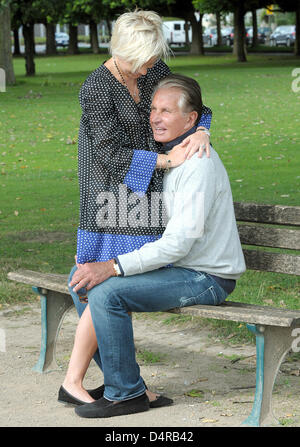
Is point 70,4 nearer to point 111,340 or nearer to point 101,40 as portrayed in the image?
point 111,340

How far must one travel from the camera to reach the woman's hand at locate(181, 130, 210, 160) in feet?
13.6

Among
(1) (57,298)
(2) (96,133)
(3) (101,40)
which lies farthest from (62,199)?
(3) (101,40)

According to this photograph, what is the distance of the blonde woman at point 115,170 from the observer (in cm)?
420

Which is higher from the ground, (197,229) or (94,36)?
(94,36)

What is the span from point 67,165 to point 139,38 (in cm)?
893

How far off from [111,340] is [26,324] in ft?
6.34

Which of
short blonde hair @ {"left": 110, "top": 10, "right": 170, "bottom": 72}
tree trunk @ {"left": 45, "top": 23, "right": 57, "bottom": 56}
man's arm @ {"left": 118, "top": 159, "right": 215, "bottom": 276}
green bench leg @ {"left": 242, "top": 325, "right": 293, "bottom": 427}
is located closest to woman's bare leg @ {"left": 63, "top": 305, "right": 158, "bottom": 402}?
man's arm @ {"left": 118, "top": 159, "right": 215, "bottom": 276}

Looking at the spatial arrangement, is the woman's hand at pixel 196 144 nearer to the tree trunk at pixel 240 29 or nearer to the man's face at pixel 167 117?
the man's face at pixel 167 117

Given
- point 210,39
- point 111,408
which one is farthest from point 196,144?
point 210,39

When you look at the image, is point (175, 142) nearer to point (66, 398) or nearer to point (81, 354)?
point (81, 354)

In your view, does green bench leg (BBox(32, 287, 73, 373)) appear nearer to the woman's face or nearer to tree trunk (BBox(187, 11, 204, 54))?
the woman's face

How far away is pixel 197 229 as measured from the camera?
4109 millimetres

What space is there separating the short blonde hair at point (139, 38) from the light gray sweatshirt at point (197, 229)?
525 millimetres

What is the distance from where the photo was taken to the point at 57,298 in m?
4.95
